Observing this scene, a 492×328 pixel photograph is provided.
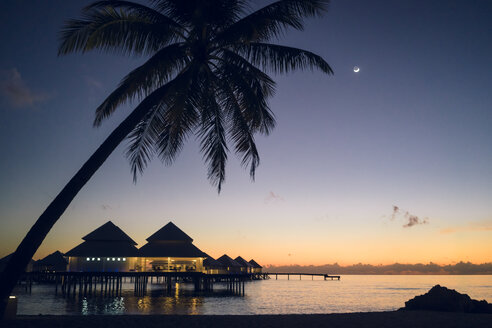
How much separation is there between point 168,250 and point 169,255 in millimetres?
787

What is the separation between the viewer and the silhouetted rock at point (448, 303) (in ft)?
60.2

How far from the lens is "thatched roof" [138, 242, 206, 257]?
4166 centimetres

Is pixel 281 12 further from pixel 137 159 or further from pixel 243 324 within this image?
pixel 243 324

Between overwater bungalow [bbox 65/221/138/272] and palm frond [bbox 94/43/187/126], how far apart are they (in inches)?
1309

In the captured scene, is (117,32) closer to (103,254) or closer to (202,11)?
(202,11)

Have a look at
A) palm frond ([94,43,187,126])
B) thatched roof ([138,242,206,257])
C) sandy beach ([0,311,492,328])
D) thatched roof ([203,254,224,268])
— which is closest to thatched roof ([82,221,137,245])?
thatched roof ([138,242,206,257])

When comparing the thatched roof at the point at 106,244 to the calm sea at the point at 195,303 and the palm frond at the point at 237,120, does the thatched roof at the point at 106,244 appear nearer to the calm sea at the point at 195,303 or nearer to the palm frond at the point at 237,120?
the calm sea at the point at 195,303

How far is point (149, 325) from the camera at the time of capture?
9766 millimetres

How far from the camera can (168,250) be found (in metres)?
42.2

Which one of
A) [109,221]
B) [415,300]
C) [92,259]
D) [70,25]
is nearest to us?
[70,25]

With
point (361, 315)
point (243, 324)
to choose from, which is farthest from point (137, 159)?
point (361, 315)

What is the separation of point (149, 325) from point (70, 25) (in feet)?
23.3

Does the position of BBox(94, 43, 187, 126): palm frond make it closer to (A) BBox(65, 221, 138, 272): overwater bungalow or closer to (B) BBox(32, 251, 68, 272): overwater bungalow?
(A) BBox(65, 221, 138, 272): overwater bungalow

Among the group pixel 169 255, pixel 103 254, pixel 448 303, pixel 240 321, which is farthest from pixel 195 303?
pixel 240 321
